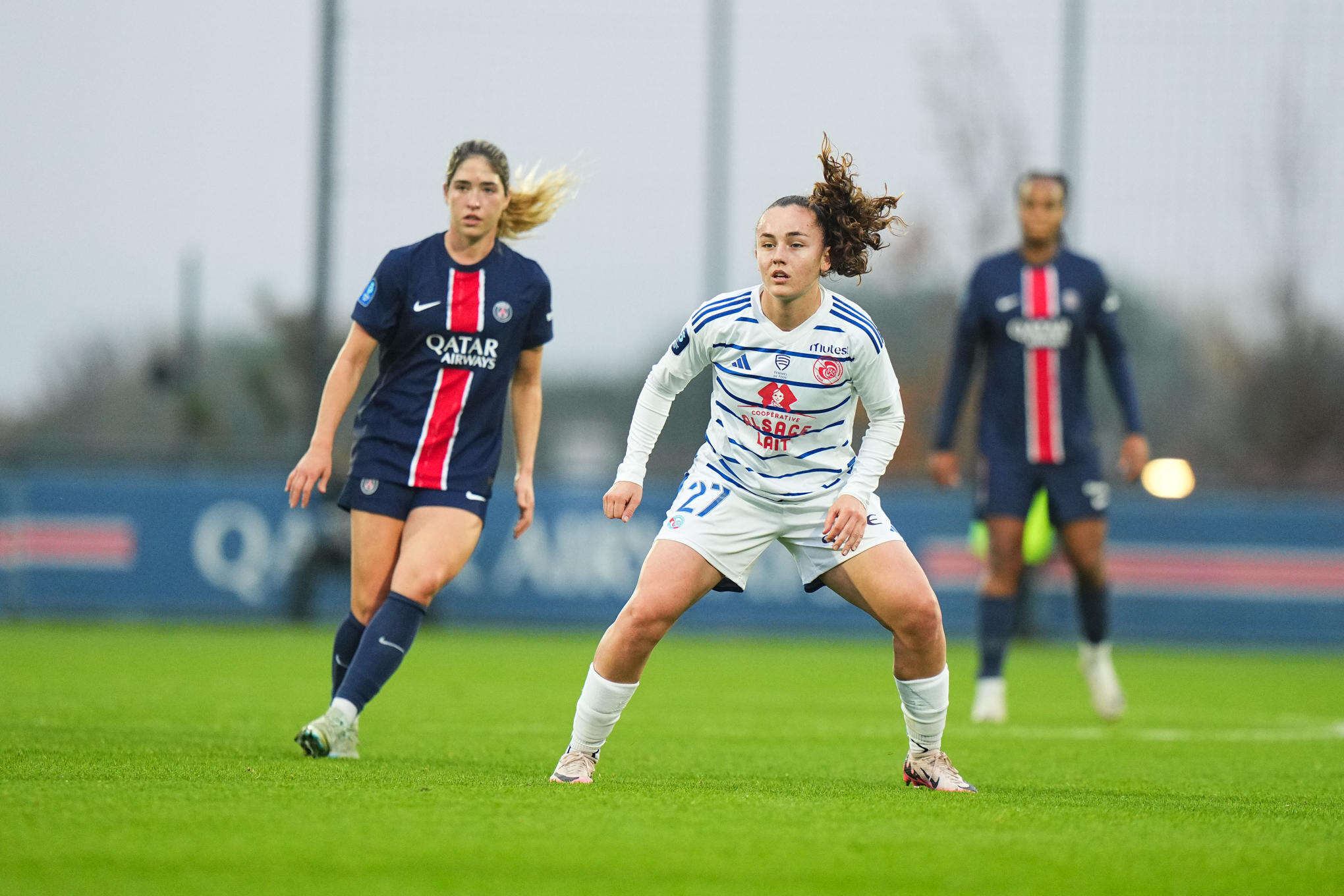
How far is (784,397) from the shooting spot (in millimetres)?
5059

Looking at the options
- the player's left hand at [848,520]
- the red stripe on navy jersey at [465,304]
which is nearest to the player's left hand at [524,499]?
the red stripe on navy jersey at [465,304]

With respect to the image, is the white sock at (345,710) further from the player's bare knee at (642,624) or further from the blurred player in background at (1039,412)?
the blurred player in background at (1039,412)

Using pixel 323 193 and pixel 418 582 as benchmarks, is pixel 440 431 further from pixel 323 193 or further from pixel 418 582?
pixel 323 193

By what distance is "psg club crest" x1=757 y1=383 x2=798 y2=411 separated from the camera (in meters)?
5.05

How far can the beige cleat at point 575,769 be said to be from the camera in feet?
16.6

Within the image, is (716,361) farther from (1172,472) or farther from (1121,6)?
(1121,6)

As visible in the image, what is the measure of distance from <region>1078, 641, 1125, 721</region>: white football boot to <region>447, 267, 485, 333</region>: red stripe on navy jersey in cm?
369

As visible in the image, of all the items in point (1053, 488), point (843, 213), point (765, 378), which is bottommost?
point (1053, 488)

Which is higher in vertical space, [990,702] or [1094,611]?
[1094,611]

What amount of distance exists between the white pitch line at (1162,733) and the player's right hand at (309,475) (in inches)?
121

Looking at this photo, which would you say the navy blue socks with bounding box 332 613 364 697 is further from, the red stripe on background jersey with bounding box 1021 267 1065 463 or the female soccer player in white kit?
the red stripe on background jersey with bounding box 1021 267 1065 463

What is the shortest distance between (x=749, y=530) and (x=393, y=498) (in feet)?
4.80

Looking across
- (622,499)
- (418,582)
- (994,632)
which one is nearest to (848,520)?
(622,499)

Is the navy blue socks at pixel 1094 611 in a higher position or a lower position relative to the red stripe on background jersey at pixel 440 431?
lower
